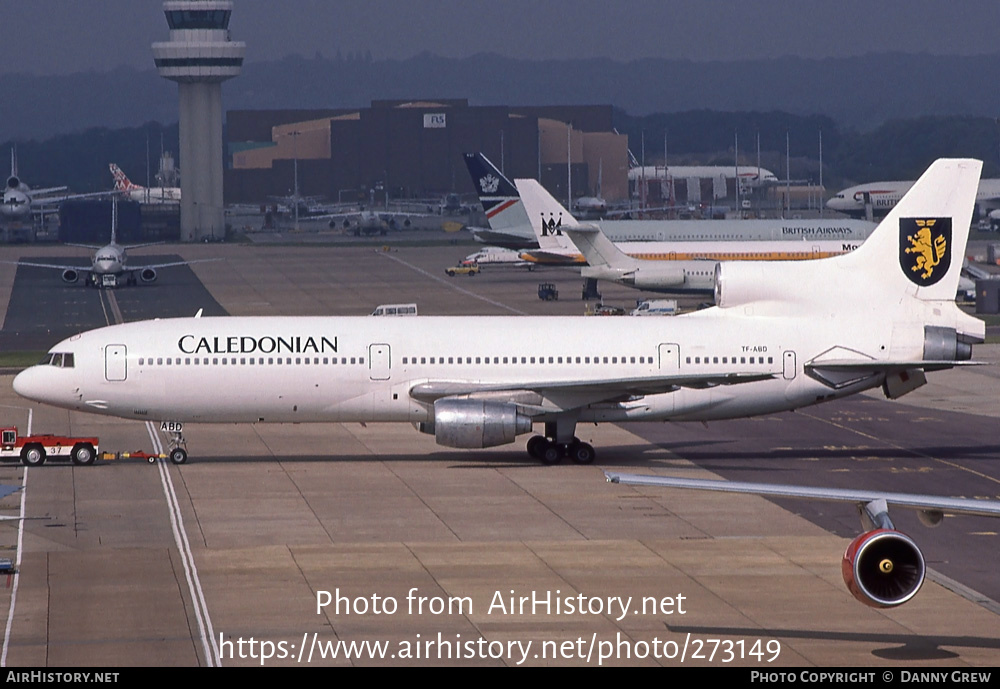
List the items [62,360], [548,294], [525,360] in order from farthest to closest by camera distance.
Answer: [548,294], [525,360], [62,360]

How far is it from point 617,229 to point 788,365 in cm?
7301

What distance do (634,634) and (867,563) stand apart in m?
6.99

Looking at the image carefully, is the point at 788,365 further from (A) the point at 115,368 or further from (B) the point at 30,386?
(B) the point at 30,386

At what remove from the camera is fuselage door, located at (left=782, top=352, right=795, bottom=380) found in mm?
44562

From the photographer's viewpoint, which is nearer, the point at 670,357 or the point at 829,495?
the point at 829,495

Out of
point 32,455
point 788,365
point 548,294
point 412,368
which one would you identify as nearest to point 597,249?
point 548,294

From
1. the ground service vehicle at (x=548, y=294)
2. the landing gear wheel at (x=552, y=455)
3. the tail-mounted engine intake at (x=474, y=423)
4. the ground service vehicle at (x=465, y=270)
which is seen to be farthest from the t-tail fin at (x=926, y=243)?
the ground service vehicle at (x=465, y=270)

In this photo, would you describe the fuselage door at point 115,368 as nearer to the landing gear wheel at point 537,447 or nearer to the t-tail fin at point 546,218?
the landing gear wheel at point 537,447

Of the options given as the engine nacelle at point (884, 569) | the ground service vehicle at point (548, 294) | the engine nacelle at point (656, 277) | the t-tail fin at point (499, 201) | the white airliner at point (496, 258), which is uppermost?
the t-tail fin at point (499, 201)

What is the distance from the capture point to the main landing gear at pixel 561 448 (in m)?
44.8

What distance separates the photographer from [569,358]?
146 feet

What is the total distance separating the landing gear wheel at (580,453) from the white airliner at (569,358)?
0.05 m

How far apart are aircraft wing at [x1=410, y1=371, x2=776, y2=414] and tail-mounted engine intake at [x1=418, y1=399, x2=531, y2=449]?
26.1 inches
